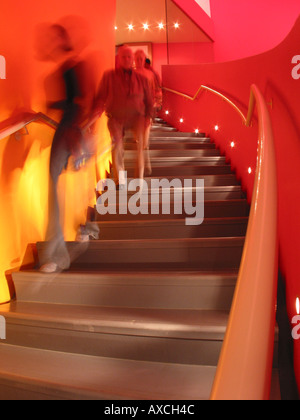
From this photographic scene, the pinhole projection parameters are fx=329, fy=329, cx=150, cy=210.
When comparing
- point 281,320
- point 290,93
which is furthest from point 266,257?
point 290,93

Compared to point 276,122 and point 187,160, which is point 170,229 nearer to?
point 276,122

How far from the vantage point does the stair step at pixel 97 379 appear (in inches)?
51.0

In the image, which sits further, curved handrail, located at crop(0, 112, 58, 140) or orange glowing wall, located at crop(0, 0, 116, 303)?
orange glowing wall, located at crop(0, 0, 116, 303)

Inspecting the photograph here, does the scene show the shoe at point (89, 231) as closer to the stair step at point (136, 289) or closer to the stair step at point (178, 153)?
the stair step at point (136, 289)

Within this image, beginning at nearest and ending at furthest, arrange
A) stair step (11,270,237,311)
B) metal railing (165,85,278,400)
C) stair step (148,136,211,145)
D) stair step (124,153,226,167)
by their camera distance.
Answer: metal railing (165,85,278,400)
stair step (11,270,237,311)
stair step (124,153,226,167)
stair step (148,136,211,145)

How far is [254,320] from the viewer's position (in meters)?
0.72

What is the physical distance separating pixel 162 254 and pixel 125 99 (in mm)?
1641

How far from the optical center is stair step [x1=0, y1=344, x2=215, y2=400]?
129 centimetres

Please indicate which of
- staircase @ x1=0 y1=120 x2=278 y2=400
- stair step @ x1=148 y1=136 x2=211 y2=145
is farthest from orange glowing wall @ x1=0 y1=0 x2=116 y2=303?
stair step @ x1=148 y1=136 x2=211 y2=145

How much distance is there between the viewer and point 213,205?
2.88 m

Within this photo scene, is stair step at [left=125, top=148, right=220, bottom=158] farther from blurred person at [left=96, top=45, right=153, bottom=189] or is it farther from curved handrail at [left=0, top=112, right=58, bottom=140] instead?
curved handrail at [left=0, top=112, right=58, bottom=140]

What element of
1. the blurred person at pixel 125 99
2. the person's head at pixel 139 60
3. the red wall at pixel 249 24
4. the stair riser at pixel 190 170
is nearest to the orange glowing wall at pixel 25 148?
the blurred person at pixel 125 99

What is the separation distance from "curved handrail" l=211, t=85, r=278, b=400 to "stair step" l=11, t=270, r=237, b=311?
2.82 ft

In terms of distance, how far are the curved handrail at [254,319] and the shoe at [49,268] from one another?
1.49 metres
